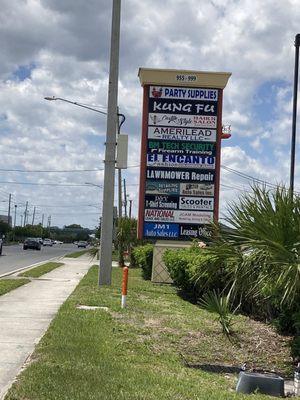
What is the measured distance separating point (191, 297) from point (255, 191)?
8.74 m

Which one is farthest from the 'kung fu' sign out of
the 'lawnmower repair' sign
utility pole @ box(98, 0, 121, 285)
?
utility pole @ box(98, 0, 121, 285)

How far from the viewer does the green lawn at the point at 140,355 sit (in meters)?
5.57

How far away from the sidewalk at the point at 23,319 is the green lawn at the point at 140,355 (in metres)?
0.22

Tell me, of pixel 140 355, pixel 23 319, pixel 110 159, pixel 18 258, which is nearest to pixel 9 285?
pixel 110 159

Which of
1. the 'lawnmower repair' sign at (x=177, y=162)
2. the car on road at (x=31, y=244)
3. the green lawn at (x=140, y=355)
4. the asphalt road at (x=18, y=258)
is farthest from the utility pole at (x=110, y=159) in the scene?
the car on road at (x=31, y=244)

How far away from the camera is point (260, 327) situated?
32.9 feet

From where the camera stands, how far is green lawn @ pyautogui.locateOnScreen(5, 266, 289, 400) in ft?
18.3

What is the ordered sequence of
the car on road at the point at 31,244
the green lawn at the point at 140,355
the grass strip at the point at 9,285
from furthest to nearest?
the car on road at the point at 31,244 < the grass strip at the point at 9,285 < the green lawn at the point at 140,355

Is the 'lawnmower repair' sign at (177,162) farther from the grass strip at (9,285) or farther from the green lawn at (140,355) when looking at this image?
the green lawn at (140,355)

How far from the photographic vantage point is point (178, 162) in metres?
19.6

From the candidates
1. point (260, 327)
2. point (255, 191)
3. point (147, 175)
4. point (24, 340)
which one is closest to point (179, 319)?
point (260, 327)

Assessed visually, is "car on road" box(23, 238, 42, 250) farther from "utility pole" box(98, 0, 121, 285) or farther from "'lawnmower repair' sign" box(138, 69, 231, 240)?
"utility pole" box(98, 0, 121, 285)

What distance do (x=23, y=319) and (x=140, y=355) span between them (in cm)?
370

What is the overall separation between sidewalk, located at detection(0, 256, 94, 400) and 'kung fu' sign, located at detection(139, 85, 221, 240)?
401 centimetres
